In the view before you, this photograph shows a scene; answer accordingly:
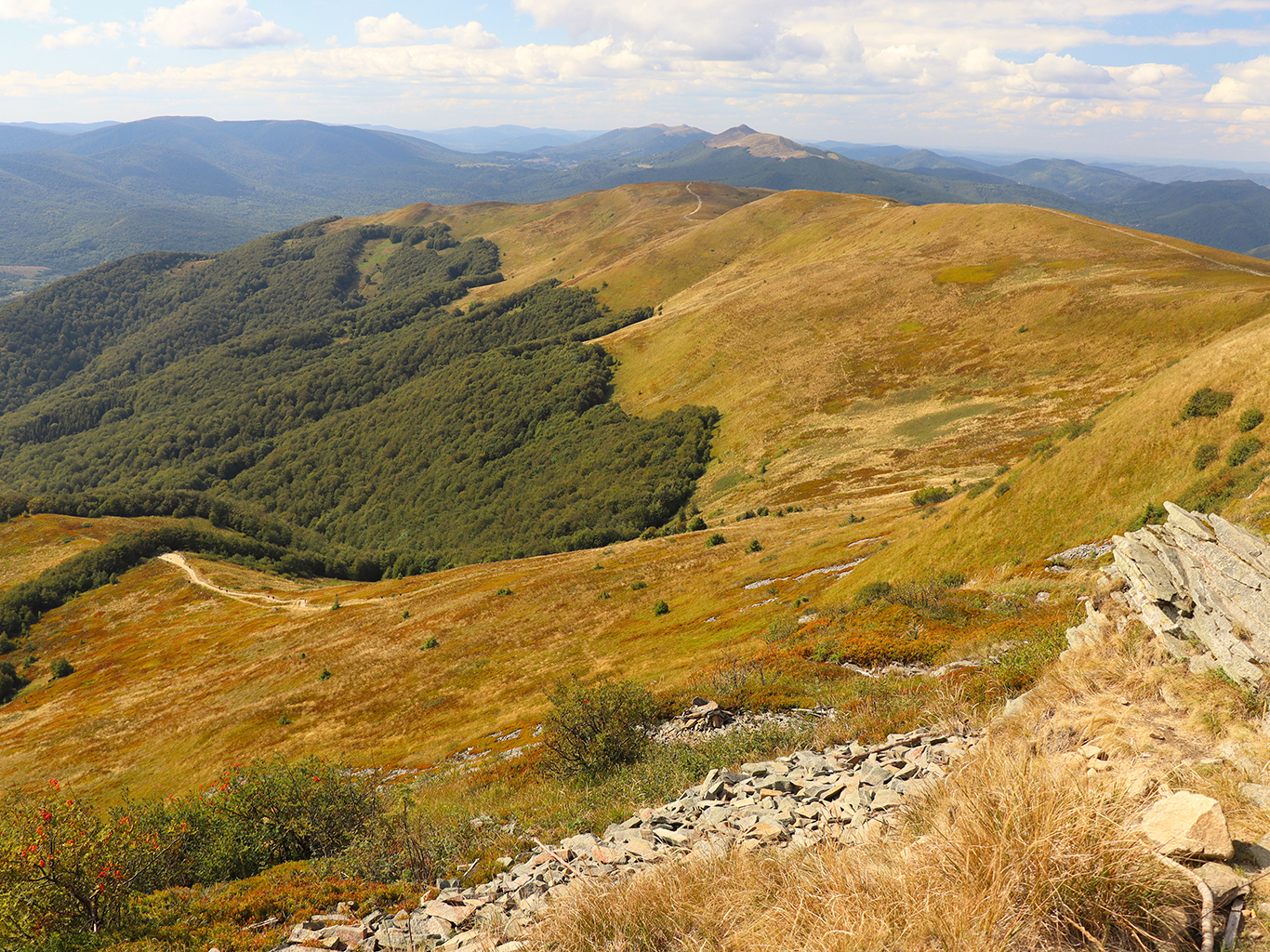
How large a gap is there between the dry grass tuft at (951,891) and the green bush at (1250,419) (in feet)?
86.9

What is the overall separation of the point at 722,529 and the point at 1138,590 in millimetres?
53558

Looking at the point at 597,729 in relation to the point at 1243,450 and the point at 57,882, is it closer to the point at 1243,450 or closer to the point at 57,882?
the point at 57,882

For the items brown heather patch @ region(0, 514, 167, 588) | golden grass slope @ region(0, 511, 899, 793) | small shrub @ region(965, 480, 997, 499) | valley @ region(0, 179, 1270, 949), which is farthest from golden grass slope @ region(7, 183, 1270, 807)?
small shrub @ region(965, 480, 997, 499)

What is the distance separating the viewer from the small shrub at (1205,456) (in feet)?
81.4

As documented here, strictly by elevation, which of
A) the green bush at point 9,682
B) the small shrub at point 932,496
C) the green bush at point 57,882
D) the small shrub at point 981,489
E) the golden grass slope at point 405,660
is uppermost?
the small shrub at point 981,489

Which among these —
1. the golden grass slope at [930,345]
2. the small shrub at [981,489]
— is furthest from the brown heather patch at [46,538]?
the small shrub at [981,489]

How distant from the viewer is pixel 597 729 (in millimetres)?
18609

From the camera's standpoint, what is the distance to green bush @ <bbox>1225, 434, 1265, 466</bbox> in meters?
23.4

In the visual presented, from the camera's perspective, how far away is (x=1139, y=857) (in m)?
5.61

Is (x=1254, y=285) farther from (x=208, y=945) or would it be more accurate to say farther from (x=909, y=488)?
(x=208, y=945)

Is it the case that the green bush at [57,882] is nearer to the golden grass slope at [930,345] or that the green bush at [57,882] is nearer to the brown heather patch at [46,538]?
the golden grass slope at [930,345]

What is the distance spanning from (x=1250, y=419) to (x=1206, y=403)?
97.8 inches

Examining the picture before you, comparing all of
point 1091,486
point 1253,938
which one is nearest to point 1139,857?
point 1253,938

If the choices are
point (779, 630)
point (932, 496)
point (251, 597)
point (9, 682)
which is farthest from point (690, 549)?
point (9, 682)
